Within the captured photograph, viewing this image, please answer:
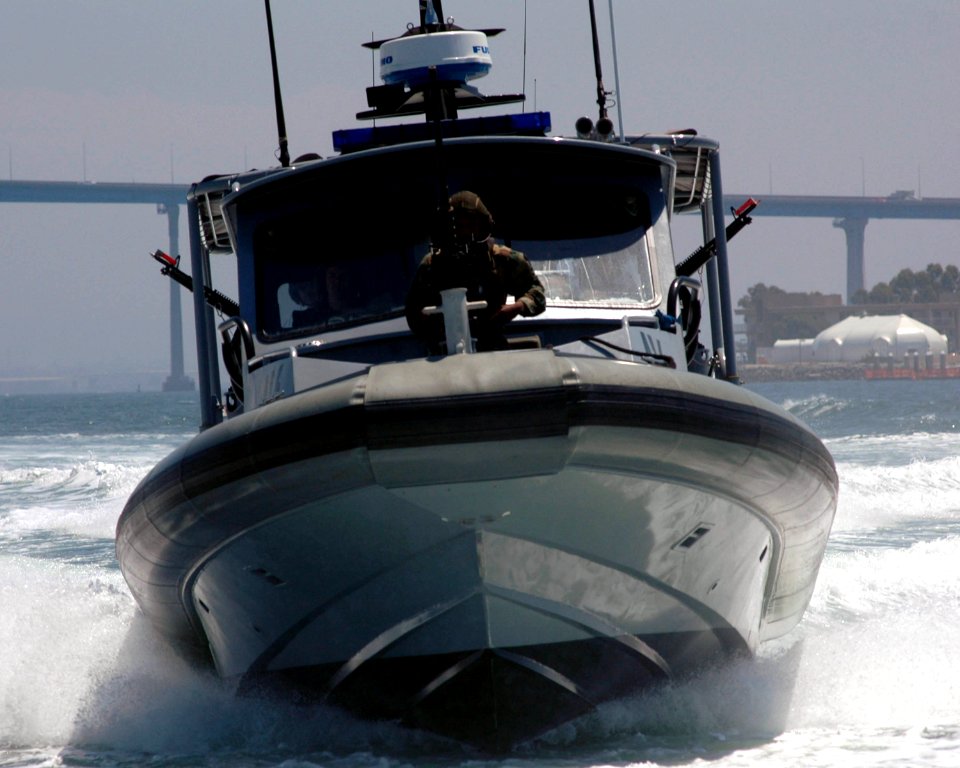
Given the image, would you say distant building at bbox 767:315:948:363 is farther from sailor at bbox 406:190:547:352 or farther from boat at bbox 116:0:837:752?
sailor at bbox 406:190:547:352

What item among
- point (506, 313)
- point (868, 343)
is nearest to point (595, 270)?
point (506, 313)

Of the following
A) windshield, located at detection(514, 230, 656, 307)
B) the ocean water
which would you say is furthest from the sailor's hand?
the ocean water

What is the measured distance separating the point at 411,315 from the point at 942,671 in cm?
300

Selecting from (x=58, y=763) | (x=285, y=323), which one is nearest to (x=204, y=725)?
(x=58, y=763)

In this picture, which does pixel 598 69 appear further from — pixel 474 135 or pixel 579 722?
pixel 579 722

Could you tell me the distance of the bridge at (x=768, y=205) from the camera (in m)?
93.1

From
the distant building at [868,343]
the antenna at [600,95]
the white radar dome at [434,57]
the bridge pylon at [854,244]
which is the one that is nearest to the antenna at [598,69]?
the antenna at [600,95]

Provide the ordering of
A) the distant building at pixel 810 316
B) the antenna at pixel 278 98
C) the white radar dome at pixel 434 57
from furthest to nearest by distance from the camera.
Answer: the distant building at pixel 810 316 < the antenna at pixel 278 98 < the white radar dome at pixel 434 57

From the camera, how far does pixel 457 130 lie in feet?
22.6

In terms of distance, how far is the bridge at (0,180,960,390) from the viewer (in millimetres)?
93062

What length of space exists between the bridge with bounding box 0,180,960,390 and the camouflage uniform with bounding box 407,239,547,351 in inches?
3099

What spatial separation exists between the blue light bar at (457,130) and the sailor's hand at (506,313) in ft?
5.45

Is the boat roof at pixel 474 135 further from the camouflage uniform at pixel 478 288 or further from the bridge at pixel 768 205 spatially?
the bridge at pixel 768 205

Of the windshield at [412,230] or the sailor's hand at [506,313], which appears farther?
the windshield at [412,230]
